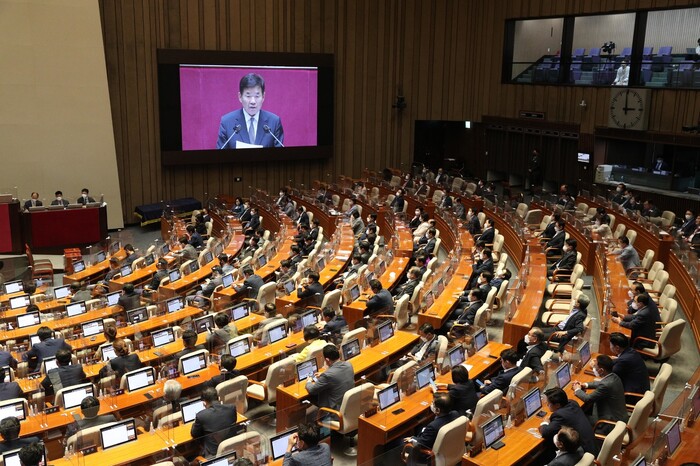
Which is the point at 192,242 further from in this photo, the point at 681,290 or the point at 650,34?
the point at 650,34

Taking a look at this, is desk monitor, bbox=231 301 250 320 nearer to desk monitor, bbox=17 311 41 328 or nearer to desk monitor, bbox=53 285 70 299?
desk monitor, bbox=17 311 41 328

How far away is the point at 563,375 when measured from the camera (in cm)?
741

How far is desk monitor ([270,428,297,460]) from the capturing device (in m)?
6.12

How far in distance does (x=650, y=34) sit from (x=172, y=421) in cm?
2073

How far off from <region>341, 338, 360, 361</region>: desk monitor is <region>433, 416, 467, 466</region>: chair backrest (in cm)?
249

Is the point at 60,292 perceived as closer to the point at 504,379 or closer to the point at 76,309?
the point at 76,309

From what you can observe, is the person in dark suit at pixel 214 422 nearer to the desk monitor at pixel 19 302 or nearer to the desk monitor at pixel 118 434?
the desk monitor at pixel 118 434

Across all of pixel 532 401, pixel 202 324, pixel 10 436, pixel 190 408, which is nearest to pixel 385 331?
pixel 202 324

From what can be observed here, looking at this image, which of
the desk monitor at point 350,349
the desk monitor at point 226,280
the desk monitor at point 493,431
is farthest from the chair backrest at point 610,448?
the desk monitor at point 226,280

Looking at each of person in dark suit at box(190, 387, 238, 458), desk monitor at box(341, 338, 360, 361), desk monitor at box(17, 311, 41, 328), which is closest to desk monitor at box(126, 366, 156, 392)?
person in dark suit at box(190, 387, 238, 458)

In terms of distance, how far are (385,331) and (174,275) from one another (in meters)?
5.63

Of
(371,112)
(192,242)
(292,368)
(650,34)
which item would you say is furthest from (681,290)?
(371,112)

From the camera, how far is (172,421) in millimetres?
6984

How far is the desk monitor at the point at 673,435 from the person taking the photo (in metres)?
5.75
